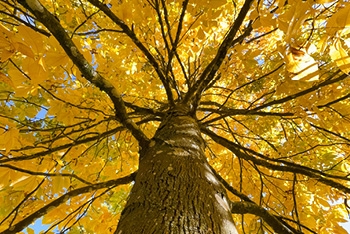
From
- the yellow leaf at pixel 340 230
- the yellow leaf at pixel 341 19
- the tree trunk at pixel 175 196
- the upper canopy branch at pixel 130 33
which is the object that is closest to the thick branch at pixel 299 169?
the yellow leaf at pixel 340 230

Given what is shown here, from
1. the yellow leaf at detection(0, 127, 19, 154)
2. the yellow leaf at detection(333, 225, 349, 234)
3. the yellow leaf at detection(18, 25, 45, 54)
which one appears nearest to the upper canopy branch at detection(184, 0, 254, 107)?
the yellow leaf at detection(18, 25, 45, 54)

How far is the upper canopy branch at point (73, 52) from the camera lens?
3.72 ft

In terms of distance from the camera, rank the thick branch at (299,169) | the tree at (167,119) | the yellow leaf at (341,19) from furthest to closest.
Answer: the thick branch at (299,169)
the tree at (167,119)
the yellow leaf at (341,19)

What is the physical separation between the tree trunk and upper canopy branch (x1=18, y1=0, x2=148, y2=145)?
23 centimetres

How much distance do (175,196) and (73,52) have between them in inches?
31.4

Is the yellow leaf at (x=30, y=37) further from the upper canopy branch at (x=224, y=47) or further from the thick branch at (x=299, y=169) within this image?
the thick branch at (x=299, y=169)

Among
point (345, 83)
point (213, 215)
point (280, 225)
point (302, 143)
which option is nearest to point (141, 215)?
point (213, 215)

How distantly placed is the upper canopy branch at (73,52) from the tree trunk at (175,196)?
0.76 ft

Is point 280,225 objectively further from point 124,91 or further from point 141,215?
point 124,91

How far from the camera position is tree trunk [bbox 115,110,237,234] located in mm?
917

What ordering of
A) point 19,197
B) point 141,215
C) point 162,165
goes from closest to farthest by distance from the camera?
point 141,215 < point 162,165 < point 19,197

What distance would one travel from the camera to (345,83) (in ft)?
8.07

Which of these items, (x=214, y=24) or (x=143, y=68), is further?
(x=143, y=68)

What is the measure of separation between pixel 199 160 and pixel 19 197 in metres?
1.76
